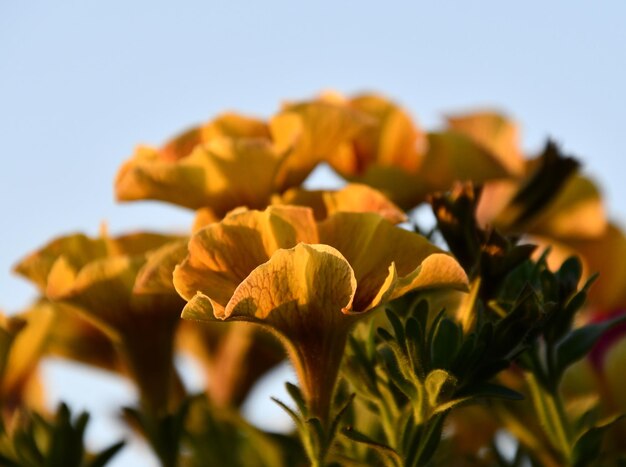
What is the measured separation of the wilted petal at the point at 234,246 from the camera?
1.40 m

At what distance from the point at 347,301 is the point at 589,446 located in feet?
1.63

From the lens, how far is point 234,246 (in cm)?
143

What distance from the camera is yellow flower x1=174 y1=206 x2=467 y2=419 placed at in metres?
1.32

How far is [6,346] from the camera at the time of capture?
1.76 metres

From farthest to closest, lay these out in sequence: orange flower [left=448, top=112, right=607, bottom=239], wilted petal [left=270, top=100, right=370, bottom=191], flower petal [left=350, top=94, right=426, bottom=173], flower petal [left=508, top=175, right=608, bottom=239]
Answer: flower petal [left=508, top=175, right=608, bottom=239] → orange flower [left=448, top=112, right=607, bottom=239] → flower petal [left=350, top=94, right=426, bottom=173] → wilted petal [left=270, top=100, right=370, bottom=191]

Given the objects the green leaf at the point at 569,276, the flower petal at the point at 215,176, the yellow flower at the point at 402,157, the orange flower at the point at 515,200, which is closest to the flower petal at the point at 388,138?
the yellow flower at the point at 402,157

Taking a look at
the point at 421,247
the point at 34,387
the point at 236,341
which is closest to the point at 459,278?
the point at 421,247

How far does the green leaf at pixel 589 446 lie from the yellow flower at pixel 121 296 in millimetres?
663

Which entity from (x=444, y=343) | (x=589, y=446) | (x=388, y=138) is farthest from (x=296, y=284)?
(x=388, y=138)

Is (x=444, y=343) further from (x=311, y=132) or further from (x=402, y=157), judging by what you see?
(x=402, y=157)

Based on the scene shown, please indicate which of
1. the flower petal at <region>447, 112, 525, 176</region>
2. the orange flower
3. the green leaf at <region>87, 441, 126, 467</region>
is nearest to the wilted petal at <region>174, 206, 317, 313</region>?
the green leaf at <region>87, 441, 126, 467</region>

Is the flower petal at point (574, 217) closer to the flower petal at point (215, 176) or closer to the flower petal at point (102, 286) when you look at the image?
the flower petal at point (215, 176)

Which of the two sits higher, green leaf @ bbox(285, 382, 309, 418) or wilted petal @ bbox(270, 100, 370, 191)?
wilted petal @ bbox(270, 100, 370, 191)

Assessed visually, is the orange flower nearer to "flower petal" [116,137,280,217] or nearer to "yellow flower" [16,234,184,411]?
"flower petal" [116,137,280,217]
